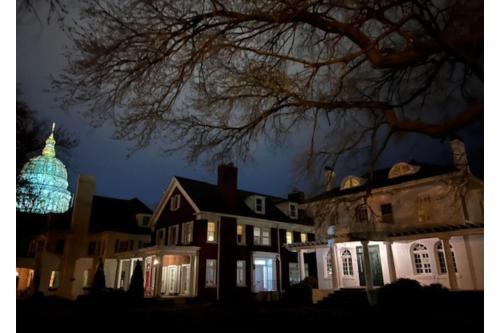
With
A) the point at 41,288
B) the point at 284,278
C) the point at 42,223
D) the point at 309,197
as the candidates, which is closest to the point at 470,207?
the point at 309,197

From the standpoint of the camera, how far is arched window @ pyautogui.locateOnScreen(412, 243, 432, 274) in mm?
12148

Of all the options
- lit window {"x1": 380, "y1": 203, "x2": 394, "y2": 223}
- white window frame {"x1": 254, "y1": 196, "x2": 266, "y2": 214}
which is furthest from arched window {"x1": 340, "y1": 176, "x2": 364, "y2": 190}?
white window frame {"x1": 254, "y1": 196, "x2": 266, "y2": 214}

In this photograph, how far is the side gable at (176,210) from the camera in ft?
57.7

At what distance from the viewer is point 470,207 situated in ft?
37.0

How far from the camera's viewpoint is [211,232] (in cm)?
1723

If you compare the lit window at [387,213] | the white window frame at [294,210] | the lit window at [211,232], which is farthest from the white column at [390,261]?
the white window frame at [294,210]

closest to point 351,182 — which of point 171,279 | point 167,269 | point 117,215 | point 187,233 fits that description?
point 187,233

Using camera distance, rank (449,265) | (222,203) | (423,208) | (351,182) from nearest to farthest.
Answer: (449,265), (423,208), (351,182), (222,203)

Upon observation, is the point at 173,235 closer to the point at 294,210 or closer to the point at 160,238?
the point at 160,238

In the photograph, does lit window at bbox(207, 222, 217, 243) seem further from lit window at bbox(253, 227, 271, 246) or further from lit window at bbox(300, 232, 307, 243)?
lit window at bbox(300, 232, 307, 243)

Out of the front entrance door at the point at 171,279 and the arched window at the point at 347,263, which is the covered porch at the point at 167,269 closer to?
the front entrance door at the point at 171,279

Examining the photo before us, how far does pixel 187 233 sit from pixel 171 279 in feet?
9.84

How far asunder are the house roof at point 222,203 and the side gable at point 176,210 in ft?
0.89
